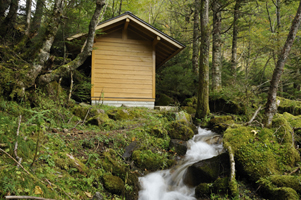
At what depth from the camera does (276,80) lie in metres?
5.14

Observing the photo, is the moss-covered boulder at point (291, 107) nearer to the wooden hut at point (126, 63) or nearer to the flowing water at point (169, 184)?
the flowing water at point (169, 184)

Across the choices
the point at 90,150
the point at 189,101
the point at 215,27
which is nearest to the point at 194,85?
the point at 189,101

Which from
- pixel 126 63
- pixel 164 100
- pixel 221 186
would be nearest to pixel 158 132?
pixel 221 186

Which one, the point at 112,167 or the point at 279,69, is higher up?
the point at 279,69

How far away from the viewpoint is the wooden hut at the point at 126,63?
1060 centimetres

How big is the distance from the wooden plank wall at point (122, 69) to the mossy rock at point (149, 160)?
6025 mm

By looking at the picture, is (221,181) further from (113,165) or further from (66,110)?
(66,110)

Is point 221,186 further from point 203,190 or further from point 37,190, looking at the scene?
point 37,190

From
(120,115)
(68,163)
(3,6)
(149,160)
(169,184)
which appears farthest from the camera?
(3,6)

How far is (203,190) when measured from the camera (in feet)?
13.9

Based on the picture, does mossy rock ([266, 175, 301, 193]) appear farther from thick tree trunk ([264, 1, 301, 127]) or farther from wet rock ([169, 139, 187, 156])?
wet rock ([169, 139, 187, 156])

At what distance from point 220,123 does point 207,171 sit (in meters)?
3.44

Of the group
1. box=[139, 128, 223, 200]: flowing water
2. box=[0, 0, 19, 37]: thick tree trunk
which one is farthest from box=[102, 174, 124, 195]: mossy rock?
box=[0, 0, 19, 37]: thick tree trunk

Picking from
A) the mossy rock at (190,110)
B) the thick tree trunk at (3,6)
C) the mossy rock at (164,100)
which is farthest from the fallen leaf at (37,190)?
the mossy rock at (164,100)
